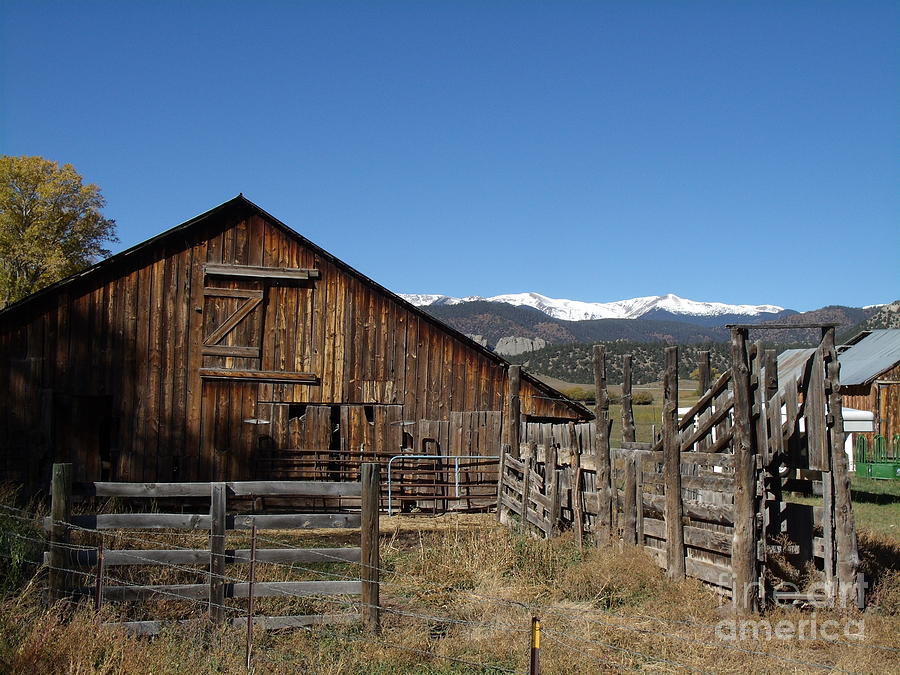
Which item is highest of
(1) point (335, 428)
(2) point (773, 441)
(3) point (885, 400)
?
(3) point (885, 400)

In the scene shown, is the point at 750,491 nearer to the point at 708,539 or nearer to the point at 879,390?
the point at 708,539

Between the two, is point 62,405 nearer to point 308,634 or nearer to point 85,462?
point 85,462

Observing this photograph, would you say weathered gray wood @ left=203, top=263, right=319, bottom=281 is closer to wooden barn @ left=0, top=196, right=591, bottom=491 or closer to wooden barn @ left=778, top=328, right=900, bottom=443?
wooden barn @ left=0, top=196, right=591, bottom=491

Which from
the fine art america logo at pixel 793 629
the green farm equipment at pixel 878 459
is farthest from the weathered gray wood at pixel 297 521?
the green farm equipment at pixel 878 459

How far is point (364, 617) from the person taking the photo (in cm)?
817

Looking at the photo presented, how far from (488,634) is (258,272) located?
1298 centimetres

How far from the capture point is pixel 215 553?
8.19 meters

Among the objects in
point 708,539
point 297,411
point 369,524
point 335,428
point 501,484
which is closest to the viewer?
point 369,524

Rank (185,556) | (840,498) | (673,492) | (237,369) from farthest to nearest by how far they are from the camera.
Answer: (237,369), (673,492), (840,498), (185,556)

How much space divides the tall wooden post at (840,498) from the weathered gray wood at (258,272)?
1249 cm

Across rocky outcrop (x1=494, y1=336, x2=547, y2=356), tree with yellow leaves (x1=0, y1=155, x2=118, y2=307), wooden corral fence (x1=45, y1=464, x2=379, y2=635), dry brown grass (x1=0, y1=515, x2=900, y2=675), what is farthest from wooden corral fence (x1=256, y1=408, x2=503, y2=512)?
rocky outcrop (x1=494, y1=336, x2=547, y2=356)

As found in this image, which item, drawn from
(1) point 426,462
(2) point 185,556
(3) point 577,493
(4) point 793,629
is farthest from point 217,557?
(1) point 426,462

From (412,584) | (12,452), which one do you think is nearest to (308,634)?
(412,584)

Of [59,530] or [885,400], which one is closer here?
[59,530]
